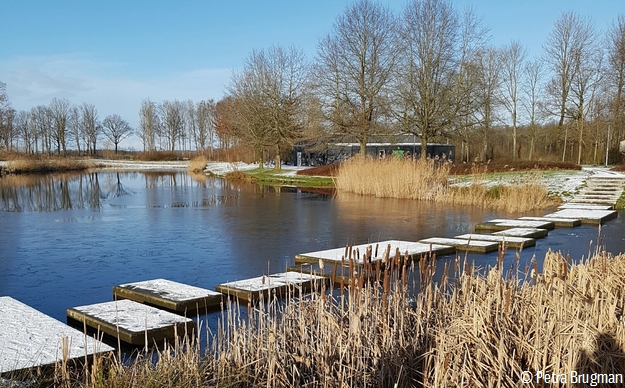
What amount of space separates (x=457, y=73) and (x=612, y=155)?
12.4 metres

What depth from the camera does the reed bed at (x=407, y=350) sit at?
3164 millimetres

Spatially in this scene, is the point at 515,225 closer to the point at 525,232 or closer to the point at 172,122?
the point at 525,232

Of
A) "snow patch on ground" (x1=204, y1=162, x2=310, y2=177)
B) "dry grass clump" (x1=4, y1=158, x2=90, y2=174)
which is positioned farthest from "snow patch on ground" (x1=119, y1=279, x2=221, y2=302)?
"dry grass clump" (x1=4, y1=158, x2=90, y2=174)

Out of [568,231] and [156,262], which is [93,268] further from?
[568,231]

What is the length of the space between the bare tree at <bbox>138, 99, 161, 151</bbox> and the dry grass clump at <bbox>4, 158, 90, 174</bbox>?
27056mm

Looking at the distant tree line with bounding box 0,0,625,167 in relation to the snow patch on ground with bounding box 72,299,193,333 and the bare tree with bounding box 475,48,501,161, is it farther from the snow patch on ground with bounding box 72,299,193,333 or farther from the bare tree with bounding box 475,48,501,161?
the snow patch on ground with bounding box 72,299,193,333

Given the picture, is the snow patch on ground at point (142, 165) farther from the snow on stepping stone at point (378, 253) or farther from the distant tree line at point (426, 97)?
the snow on stepping stone at point (378, 253)

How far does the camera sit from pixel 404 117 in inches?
1115

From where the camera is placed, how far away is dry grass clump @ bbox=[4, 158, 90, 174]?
132ft

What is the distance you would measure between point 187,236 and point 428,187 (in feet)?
32.7

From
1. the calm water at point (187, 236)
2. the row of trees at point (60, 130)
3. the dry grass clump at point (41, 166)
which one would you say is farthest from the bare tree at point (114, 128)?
the calm water at point (187, 236)

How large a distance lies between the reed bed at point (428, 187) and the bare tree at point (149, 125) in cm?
5891

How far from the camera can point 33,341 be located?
14.1ft

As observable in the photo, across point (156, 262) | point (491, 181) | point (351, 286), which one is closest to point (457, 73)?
point (491, 181)
